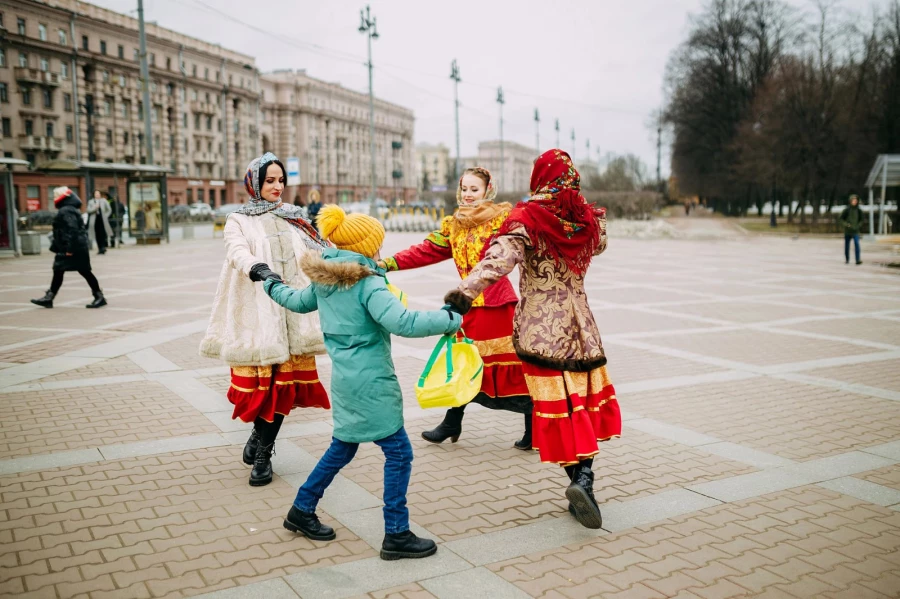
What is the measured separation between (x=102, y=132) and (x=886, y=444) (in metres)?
70.7

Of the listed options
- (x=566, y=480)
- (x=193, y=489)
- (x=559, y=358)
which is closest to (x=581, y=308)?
(x=559, y=358)

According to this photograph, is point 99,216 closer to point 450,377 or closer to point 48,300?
point 48,300

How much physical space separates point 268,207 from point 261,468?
5.31 ft

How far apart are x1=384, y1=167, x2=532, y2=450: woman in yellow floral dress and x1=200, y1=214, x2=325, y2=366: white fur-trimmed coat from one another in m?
0.71

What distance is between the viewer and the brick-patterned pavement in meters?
3.36

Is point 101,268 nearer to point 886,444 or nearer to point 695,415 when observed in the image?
point 695,415

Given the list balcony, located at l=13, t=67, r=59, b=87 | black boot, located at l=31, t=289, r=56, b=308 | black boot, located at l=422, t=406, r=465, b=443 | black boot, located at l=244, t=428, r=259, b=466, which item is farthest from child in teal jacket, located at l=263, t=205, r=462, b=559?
balcony, located at l=13, t=67, r=59, b=87

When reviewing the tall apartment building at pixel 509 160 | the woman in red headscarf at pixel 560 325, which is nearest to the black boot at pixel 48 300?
the woman in red headscarf at pixel 560 325

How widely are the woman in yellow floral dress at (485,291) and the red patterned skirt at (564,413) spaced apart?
914 mm

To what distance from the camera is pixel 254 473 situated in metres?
4.48

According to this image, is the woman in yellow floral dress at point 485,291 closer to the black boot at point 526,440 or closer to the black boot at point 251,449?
the black boot at point 526,440

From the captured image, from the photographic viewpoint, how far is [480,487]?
452 centimetres

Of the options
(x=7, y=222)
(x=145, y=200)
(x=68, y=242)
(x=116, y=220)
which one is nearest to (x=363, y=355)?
(x=68, y=242)

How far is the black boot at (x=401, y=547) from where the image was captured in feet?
11.5
